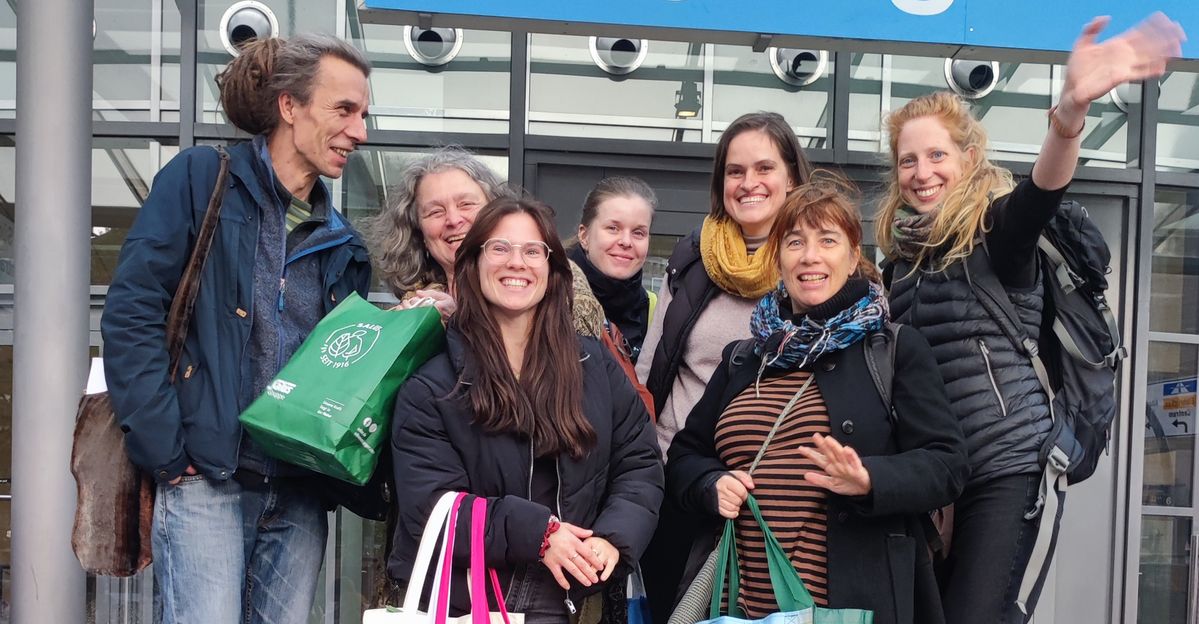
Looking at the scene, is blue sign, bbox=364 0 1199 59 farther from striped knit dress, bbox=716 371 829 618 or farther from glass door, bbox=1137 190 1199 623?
glass door, bbox=1137 190 1199 623

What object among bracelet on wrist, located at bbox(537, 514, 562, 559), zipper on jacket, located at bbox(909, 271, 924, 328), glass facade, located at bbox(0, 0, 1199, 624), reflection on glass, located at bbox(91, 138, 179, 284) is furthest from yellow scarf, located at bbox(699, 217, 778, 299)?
reflection on glass, located at bbox(91, 138, 179, 284)

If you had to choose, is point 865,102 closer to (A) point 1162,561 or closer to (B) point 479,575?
(A) point 1162,561

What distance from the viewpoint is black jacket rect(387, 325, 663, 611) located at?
223 cm

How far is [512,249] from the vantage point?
96.7 inches

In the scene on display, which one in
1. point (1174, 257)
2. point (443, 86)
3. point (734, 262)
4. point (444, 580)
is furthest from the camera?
point (1174, 257)

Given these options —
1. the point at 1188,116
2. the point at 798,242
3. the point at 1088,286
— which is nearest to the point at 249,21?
the point at 798,242

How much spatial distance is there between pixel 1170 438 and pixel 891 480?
4005 mm

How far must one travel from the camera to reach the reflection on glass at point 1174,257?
547cm

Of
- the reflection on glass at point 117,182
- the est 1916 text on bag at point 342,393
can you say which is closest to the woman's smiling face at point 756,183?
the est 1916 text on bag at point 342,393

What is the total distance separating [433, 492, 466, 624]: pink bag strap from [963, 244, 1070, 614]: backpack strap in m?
1.46

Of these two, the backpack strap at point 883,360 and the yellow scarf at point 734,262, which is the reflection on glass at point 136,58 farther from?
the backpack strap at point 883,360

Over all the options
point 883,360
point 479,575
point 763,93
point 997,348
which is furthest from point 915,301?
point 763,93

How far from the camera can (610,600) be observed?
8.33 feet

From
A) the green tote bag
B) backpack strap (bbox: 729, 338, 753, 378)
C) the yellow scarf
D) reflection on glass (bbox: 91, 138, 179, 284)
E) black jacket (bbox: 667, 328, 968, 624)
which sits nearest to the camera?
the green tote bag
